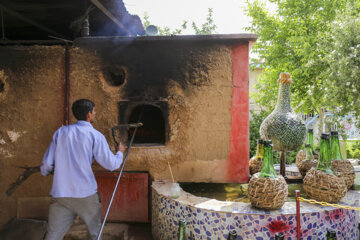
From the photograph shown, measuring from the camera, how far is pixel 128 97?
4.15 m

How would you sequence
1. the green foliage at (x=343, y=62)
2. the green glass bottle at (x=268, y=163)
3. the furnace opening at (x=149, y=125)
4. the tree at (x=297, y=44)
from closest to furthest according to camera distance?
the green glass bottle at (x=268, y=163), the furnace opening at (x=149, y=125), the green foliage at (x=343, y=62), the tree at (x=297, y=44)

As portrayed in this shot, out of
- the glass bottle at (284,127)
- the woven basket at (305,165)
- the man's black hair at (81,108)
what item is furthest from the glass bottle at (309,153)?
the man's black hair at (81,108)

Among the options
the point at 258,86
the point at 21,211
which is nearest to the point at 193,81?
the point at 21,211

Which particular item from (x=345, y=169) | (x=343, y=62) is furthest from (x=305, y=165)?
(x=343, y=62)

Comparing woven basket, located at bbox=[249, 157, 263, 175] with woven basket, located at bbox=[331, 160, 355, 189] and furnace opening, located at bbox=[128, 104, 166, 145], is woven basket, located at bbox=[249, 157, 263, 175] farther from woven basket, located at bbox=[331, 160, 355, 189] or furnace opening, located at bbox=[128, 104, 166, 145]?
furnace opening, located at bbox=[128, 104, 166, 145]

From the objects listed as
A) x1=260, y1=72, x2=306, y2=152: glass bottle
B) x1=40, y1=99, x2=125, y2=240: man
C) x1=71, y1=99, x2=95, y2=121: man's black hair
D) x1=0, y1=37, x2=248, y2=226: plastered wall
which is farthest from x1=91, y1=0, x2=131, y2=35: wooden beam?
x1=260, y1=72, x2=306, y2=152: glass bottle

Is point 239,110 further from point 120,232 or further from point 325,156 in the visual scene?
point 120,232

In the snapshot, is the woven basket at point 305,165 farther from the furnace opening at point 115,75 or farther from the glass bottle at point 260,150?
the furnace opening at point 115,75

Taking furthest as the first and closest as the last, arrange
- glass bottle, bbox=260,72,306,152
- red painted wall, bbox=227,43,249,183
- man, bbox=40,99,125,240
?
red painted wall, bbox=227,43,249,183, glass bottle, bbox=260,72,306,152, man, bbox=40,99,125,240

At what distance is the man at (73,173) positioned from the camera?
264 cm

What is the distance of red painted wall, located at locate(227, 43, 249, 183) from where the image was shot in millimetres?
4059

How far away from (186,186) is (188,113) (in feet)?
4.32

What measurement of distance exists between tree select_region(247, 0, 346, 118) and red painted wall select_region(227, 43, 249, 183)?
7.47 m

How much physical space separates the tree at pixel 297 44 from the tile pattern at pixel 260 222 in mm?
8301
